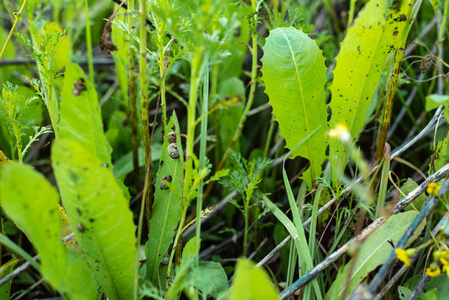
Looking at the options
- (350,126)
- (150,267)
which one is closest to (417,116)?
(350,126)

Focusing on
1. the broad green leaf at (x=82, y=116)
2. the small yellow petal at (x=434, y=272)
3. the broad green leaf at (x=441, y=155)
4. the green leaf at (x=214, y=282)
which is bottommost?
the green leaf at (x=214, y=282)

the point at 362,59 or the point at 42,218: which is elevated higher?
the point at 362,59

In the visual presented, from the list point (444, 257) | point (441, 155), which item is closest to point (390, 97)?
point (441, 155)

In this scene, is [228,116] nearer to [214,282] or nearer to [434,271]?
[214,282]

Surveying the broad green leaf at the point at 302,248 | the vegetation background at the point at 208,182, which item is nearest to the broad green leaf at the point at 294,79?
the vegetation background at the point at 208,182

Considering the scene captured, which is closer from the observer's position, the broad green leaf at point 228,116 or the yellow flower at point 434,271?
the yellow flower at point 434,271

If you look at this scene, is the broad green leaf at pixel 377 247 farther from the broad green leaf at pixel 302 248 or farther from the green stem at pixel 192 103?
the green stem at pixel 192 103

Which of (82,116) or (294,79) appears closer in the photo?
(82,116)
